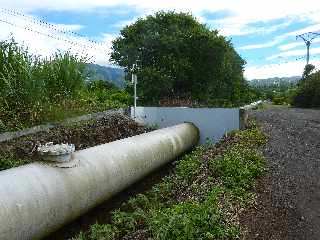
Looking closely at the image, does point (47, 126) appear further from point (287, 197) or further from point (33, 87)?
point (287, 197)

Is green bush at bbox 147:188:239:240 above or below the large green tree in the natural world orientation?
below

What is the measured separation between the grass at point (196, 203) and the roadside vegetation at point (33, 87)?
378 centimetres

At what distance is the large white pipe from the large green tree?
15617 millimetres

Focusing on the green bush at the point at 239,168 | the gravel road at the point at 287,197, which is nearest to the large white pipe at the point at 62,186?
the green bush at the point at 239,168

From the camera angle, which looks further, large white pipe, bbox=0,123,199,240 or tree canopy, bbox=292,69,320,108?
tree canopy, bbox=292,69,320,108

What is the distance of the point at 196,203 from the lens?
19.9ft

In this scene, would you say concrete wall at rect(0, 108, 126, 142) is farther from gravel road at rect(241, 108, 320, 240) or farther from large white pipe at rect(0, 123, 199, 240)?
gravel road at rect(241, 108, 320, 240)

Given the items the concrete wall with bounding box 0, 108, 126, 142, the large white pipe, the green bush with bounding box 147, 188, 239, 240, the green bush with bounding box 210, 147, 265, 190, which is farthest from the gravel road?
the concrete wall with bounding box 0, 108, 126, 142

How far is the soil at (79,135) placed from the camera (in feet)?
29.0

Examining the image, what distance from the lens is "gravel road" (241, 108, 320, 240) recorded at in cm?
577

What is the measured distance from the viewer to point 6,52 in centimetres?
1054

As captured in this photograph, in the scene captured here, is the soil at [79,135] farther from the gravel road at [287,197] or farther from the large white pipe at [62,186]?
the gravel road at [287,197]

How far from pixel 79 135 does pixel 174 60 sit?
14.6m

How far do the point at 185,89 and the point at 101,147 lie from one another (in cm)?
1928
